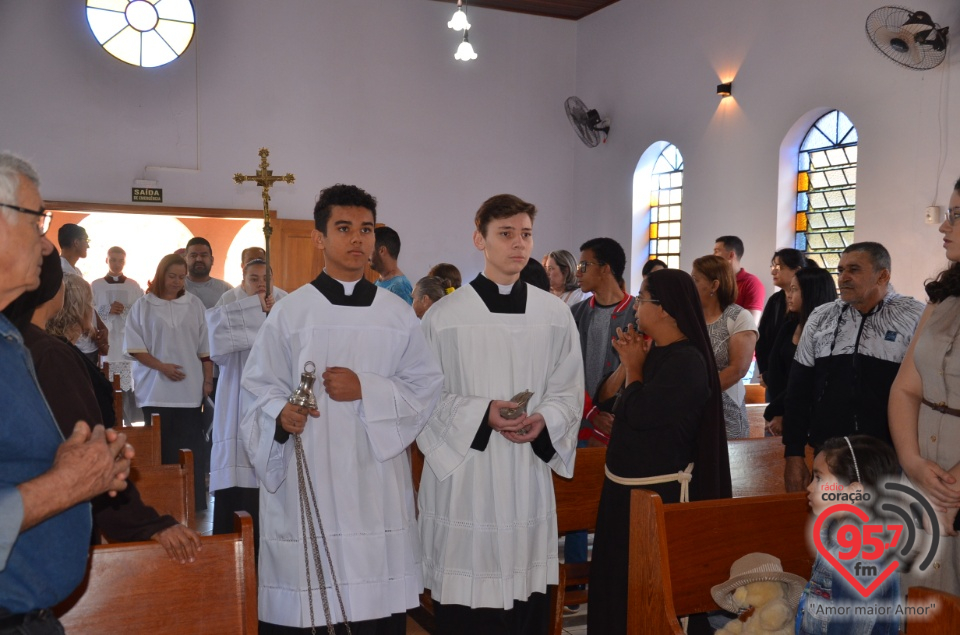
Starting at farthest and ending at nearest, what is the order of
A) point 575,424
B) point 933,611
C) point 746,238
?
point 746,238, point 575,424, point 933,611

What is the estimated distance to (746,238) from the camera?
33.2 feet

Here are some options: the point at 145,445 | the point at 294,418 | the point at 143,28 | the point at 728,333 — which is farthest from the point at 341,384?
the point at 143,28

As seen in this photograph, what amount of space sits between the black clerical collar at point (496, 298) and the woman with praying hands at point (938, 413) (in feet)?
4.59

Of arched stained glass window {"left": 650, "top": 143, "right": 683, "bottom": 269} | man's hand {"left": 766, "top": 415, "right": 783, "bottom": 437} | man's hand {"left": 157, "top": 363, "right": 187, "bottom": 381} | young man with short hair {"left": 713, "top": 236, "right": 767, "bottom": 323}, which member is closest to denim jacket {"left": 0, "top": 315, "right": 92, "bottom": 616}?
man's hand {"left": 766, "top": 415, "right": 783, "bottom": 437}

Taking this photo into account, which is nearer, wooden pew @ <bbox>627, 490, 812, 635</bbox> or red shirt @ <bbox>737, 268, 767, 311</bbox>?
wooden pew @ <bbox>627, 490, 812, 635</bbox>

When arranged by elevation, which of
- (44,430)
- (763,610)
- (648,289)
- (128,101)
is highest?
(128,101)

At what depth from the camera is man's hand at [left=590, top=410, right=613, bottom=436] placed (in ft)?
14.2

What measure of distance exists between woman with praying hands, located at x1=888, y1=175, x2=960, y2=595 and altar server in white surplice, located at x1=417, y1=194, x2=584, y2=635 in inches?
46.4

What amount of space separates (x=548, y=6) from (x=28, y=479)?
1285cm

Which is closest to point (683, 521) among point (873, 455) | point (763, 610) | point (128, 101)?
point (763, 610)

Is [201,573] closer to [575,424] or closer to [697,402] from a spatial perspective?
[575,424]

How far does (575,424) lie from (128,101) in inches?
379

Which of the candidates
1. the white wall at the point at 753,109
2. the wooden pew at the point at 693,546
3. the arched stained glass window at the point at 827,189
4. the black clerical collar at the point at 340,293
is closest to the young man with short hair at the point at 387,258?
the black clerical collar at the point at 340,293

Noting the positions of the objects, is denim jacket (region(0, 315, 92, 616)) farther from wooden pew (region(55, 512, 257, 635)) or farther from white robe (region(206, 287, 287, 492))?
Answer: white robe (region(206, 287, 287, 492))
